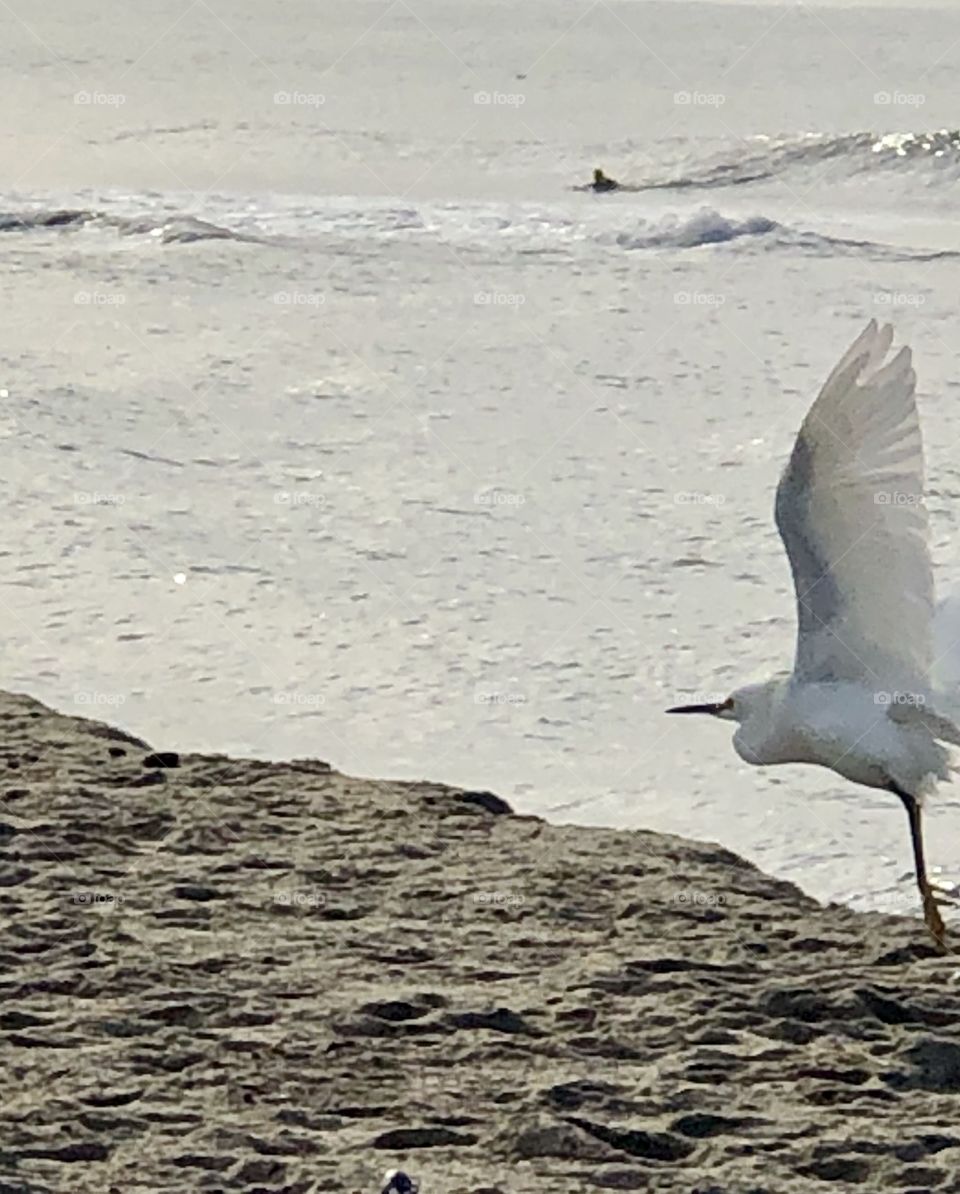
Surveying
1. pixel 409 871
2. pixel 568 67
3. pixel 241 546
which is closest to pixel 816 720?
pixel 409 871

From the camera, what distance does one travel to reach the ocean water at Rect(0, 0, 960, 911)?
5523 millimetres

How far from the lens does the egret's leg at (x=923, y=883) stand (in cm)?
391

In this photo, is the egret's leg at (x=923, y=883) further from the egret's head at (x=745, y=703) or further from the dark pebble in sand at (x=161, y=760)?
the dark pebble in sand at (x=161, y=760)

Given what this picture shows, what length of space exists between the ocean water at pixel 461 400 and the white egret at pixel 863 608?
457mm

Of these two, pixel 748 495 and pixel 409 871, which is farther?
pixel 748 495

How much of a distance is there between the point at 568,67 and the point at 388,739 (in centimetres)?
1368

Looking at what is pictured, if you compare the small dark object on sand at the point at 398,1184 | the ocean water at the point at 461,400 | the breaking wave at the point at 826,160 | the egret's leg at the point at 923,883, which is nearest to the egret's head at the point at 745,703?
the egret's leg at the point at 923,883

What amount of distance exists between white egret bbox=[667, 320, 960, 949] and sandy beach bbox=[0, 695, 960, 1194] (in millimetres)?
296

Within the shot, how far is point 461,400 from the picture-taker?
28.6ft

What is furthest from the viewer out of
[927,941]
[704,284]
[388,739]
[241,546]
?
[704,284]

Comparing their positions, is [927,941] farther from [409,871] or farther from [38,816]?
[38,816]

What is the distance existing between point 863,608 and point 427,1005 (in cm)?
106

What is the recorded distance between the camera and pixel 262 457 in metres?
7.88

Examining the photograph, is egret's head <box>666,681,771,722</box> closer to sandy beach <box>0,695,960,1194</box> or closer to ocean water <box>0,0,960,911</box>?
sandy beach <box>0,695,960,1194</box>
